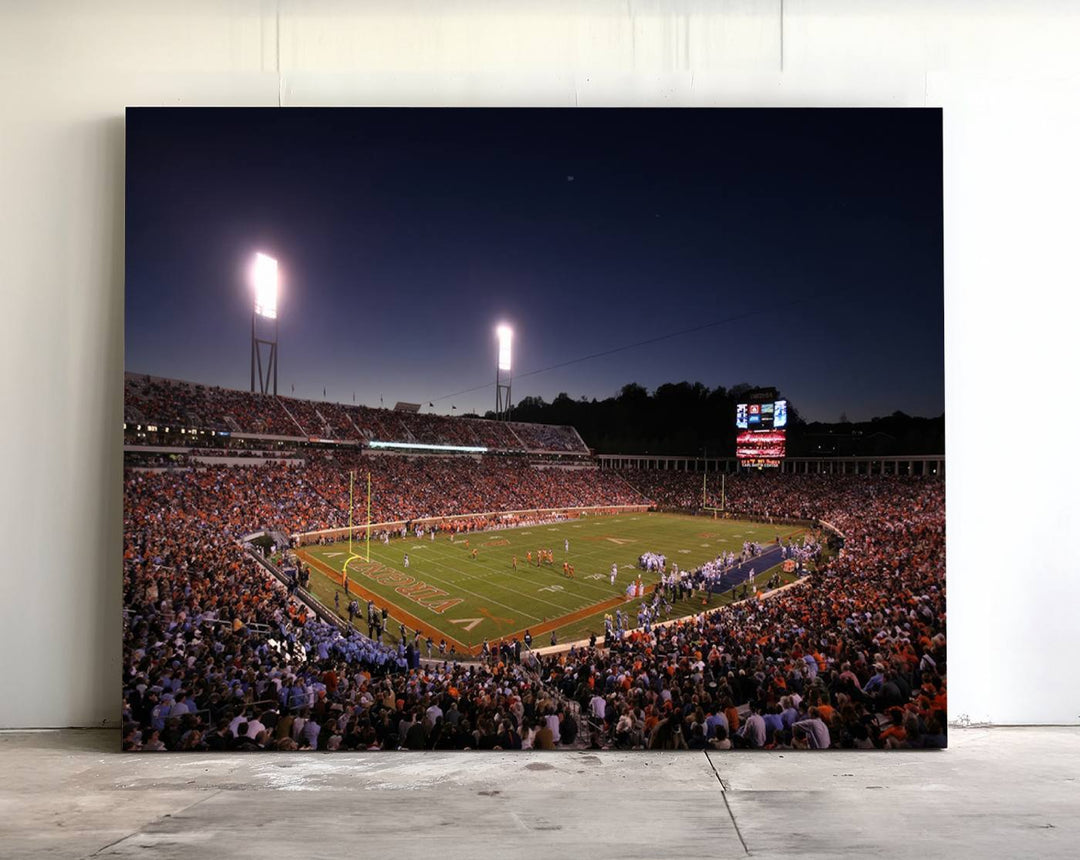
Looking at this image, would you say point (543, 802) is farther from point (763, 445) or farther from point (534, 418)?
point (763, 445)

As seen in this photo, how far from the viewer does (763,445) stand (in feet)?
21.7

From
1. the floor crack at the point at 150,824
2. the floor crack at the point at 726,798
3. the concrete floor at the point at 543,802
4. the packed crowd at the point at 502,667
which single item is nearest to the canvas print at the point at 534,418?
the packed crowd at the point at 502,667

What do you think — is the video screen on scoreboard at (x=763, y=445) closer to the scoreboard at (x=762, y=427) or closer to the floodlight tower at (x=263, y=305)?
the scoreboard at (x=762, y=427)

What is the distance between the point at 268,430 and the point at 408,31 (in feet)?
13.4

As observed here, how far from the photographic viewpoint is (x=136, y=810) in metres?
4.71

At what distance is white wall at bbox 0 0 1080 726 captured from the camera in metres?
6.32

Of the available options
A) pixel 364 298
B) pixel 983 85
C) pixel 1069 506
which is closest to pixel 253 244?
pixel 364 298

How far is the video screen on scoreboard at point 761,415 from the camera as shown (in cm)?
655

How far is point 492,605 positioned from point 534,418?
1845 mm

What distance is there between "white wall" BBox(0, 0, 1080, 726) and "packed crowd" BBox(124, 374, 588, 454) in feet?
1.58

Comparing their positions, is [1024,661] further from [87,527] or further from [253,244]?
[87,527]

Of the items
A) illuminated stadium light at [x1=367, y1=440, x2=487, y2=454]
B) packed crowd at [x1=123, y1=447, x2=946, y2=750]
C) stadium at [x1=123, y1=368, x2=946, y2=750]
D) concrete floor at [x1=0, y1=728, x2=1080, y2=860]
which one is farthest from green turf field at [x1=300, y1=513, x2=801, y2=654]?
concrete floor at [x1=0, y1=728, x2=1080, y2=860]

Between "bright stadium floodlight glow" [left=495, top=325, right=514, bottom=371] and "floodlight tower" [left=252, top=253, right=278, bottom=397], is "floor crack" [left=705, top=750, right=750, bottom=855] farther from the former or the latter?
"floodlight tower" [left=252, top=253, right=278, bottom=397]

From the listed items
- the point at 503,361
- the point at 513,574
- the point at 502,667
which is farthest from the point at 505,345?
the point at 502,667
